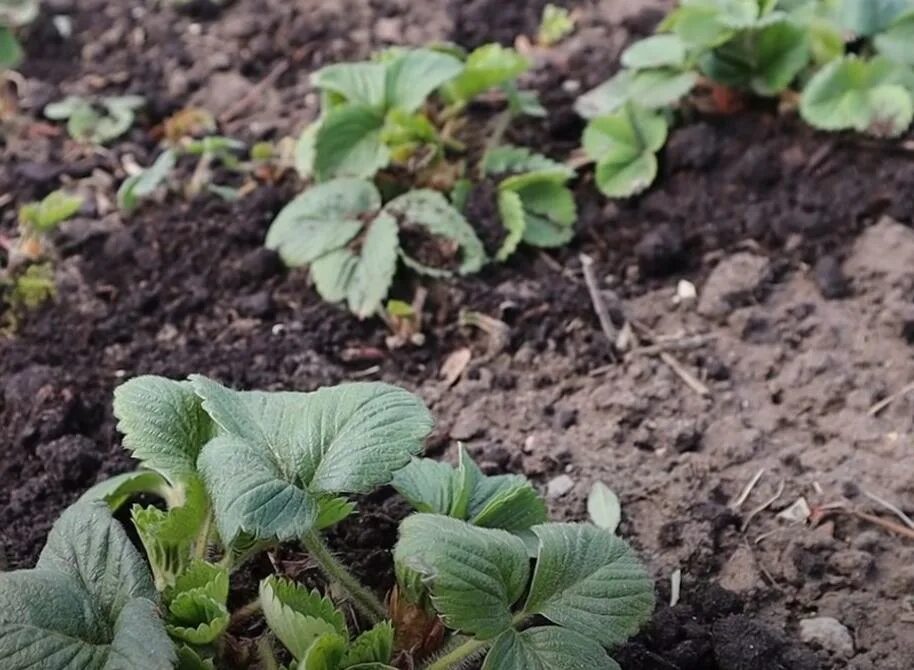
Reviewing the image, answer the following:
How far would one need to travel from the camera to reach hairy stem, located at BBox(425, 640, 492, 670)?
1192 millimetres

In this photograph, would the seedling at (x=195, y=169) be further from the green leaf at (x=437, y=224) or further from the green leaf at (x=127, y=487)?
the green leaf at (x=127, y=487)

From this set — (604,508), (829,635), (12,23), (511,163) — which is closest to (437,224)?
(511,163)

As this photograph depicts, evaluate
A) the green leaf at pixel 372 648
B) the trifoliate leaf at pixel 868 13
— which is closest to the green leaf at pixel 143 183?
the green leaf at pixel 372 648

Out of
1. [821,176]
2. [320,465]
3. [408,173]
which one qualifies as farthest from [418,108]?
[320,465]

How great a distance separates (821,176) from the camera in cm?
213

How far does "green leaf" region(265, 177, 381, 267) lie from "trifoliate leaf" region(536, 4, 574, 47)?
28.2 inches

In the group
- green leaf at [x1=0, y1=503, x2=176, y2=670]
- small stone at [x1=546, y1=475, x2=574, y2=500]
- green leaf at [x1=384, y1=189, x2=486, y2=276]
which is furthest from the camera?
green leaf at [x1=384, y1=189, x2=486, y2=276]

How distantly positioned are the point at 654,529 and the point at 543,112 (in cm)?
101

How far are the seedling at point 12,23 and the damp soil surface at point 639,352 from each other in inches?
3.4

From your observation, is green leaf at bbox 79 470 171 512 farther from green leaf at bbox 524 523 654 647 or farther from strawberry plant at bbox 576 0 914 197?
strawberry plant at bbox 576 0 914 197

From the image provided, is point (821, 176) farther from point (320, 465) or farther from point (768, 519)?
point (320, 465)

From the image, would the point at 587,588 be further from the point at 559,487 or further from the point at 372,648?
the point at 559,487

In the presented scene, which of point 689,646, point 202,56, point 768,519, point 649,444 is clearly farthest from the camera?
point 202,56

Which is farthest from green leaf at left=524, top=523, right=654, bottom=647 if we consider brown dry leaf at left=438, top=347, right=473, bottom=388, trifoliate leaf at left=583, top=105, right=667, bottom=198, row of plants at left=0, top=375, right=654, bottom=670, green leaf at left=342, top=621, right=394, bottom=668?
trifoliate leaf at left=583, top=105, right=667, bottom=198
